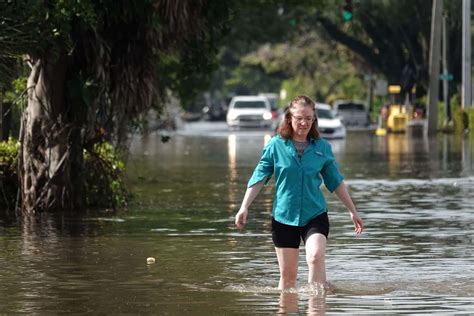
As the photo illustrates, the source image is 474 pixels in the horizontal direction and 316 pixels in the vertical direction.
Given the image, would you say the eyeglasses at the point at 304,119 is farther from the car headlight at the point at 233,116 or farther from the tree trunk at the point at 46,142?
the car headlight at the point at 233,116

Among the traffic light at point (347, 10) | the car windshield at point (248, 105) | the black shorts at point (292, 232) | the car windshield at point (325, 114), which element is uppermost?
the traffic light at point (347, 10)

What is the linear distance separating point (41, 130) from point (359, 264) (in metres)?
7.09

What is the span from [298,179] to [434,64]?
4837 cm

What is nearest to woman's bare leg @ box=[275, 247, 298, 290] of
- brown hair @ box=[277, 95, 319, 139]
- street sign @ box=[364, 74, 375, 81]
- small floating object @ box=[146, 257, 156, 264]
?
brown hair @ box=[277, 95, 319, 139]

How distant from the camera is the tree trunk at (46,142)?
20406mm

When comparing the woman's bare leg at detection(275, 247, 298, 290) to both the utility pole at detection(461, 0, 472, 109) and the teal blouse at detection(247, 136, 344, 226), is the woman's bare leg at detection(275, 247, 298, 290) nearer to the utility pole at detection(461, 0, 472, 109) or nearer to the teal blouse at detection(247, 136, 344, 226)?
the teal blouse at detection(247, 136, 344, 226)

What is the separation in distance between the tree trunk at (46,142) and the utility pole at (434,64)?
3842 cm

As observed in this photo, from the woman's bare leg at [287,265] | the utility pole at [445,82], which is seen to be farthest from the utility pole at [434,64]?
the woman's bare leg at [287,265]

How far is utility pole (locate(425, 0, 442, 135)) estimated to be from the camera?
190 ft

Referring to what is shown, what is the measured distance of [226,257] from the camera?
1540cm

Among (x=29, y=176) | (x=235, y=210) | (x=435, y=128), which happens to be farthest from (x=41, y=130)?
(x=435, y=128)

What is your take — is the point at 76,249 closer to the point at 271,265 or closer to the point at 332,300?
the point at 271,265

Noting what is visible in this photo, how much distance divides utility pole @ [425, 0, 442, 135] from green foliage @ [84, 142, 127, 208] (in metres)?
37.1

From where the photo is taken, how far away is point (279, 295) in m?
12.2
